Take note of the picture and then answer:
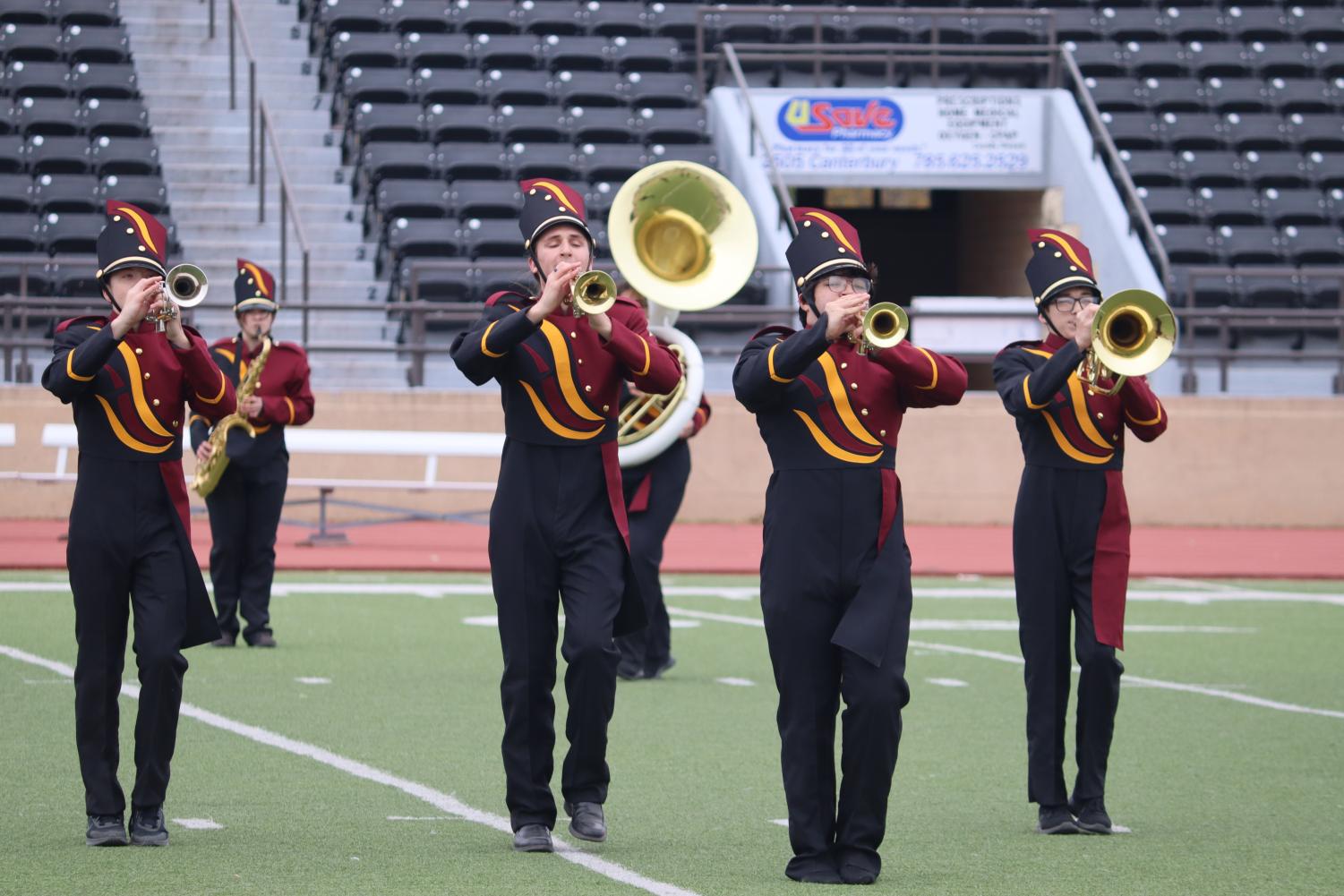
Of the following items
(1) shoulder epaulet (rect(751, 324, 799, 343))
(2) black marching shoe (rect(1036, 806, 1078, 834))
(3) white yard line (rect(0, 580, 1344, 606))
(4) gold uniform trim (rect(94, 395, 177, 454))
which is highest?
(1) shoulder epaulet (rect(751, 324, 799, 343))

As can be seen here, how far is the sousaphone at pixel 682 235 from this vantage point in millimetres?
6641

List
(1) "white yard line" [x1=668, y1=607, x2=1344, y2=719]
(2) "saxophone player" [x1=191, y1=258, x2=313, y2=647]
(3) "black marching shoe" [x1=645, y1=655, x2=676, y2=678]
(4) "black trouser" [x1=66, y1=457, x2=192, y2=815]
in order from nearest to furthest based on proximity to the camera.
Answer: (4) "black trouser" [x1=66, y1=457, x2=192, y2=815]
(1) "white yard line" [x1=668, y1=607, x2=1344, y2=719]
(3) "black marching shoe" [x1=645, y1=655, x2=676, y2=678]
(2) "saxophone player" [x1=191, y1=258, x2=313, y2=647]

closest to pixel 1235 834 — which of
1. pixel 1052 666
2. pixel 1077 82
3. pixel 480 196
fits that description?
pixel 1052 666

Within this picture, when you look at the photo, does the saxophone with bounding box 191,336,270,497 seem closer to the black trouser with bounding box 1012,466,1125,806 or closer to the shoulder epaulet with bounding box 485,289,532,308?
the shoulder epaulet with bounding box 485,289,532,308

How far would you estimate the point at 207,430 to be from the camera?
38.0ft

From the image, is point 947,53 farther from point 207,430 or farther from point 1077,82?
point 207,430

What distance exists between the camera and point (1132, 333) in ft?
21.3

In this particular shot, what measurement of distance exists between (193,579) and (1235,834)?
134 inches

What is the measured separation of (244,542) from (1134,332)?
601 centimetres

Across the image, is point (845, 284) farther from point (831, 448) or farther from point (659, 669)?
point (659, 669)

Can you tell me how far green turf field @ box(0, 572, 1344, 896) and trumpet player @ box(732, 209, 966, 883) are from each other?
0.93 ft

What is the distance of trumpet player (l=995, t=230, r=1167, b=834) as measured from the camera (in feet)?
22.1

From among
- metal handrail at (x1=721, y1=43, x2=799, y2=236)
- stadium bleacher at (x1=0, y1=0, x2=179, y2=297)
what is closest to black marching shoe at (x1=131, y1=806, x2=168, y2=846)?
stadium bleacher at (x1=0, y1=0, x2=179, y2=297)

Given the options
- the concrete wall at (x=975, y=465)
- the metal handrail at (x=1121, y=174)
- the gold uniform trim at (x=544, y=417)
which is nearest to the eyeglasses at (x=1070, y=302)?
the gold uniform trim at (x=544, y=417)
